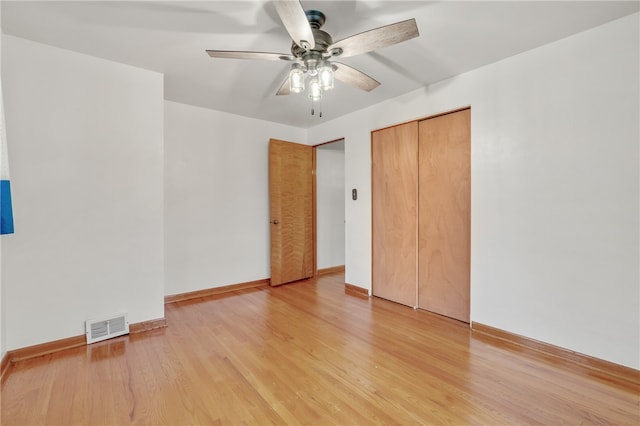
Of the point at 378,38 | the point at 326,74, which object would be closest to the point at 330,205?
the point at 326,74

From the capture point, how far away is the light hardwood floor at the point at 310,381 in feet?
5.28

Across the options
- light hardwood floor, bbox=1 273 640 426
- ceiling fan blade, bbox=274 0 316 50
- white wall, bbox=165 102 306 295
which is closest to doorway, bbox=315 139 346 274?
white wall, bbox=165 102 306 295

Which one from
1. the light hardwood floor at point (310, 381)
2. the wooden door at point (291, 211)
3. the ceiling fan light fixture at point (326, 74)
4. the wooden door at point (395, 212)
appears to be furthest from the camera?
the wooden door at point (291, 211)

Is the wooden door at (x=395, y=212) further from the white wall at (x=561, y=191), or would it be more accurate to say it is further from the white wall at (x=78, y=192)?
the white wall at (x=78, y=192)

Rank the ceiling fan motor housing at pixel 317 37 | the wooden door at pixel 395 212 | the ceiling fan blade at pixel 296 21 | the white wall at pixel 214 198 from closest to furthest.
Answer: the ceiling fan blade at pixel 296 21
the ceiling fan motor housing at pixel 317 37
the wooden door at pixel 395 212
the white wall at pixel 214 198

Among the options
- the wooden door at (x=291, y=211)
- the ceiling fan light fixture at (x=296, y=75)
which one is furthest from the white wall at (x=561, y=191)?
the wooden door at (x=291, y=211)

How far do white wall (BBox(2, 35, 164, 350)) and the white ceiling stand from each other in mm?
239

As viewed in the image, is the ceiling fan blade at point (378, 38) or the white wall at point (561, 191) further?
the white wall at point (561, 191)

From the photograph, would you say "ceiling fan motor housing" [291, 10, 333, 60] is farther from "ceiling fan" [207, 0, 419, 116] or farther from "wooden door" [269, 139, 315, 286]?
"wooden door" [269, 139, 315, 286]

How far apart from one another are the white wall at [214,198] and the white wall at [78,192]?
0.78 m

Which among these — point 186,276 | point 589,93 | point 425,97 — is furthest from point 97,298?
point 589,93

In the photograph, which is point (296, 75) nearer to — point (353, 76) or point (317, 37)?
point (317, 37)

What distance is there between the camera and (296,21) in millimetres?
1479

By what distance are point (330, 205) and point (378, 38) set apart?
344 centimetres
